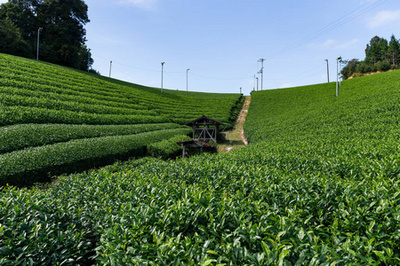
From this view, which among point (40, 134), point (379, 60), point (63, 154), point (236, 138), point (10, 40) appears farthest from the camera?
point (379, 60)

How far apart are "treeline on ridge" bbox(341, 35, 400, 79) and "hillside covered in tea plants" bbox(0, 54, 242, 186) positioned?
238ft

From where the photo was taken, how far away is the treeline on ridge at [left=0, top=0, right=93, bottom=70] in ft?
145

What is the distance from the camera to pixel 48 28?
48.3 m

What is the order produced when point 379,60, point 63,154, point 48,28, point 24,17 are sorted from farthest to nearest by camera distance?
point 379,60 < point 48,28 < point 24,17 < point 63,154

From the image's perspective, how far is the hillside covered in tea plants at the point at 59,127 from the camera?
12305mm

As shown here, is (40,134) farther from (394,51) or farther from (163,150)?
(394,51)

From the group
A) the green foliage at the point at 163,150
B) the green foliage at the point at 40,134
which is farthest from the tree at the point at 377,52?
the green foliage at the point at 40,134

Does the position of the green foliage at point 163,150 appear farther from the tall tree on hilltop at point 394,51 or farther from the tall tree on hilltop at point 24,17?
the tall tree on hilltop at point 394,51

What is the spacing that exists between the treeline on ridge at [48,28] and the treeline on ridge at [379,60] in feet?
300

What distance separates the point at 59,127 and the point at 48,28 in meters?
47.2

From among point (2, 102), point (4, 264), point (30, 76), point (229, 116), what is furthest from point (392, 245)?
point (229, 116)

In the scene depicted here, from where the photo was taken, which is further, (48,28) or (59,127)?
(48,28)

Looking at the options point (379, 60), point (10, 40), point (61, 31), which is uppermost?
point (379, 60)

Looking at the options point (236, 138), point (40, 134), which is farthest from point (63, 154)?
point (236, 138)
